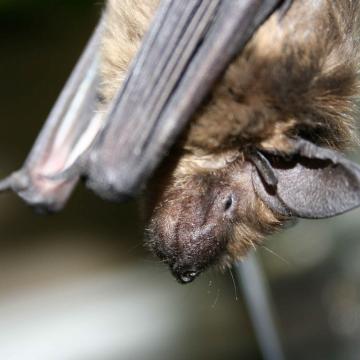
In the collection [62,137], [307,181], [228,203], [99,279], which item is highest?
[307,181]

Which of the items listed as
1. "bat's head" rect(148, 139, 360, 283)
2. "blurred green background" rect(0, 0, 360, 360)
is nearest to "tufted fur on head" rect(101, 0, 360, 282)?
"bat's head" rect(148, 139, 360, 283)

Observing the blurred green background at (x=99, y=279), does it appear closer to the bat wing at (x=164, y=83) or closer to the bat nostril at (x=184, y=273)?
the bat nostril at (x=184, y=273)

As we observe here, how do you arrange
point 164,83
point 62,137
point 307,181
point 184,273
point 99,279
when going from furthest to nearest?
point 99,279, point 62,137, point 184,273, point 307,181, point 164,83

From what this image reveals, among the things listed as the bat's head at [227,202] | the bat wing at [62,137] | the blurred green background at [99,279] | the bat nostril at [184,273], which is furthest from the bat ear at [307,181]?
the blurred green background at [99,279]

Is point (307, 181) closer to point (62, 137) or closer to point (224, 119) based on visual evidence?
point (224, 119)

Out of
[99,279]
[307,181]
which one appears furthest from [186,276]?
[99,279]

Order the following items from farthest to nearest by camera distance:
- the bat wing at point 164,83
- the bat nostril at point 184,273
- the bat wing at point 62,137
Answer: the bat wing at point 62,137, the bat nostril at point 184,273, the bat wing at point 164,83
